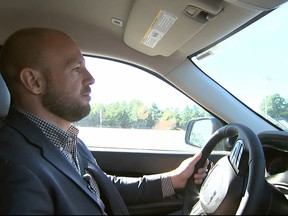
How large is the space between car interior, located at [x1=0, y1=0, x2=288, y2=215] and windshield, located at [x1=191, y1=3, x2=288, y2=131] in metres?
0.06

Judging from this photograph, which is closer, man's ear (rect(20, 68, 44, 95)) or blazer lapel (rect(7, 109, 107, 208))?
blazer lapel (rect(7, 109, 107, 208))

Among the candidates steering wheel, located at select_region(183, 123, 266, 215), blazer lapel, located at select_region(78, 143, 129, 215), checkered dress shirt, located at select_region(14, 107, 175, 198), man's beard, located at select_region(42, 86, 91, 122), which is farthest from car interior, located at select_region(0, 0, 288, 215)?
man's beard, located at select_region(42, 86, 91, 122)

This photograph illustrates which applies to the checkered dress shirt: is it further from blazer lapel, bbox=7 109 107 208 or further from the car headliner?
the car headliner

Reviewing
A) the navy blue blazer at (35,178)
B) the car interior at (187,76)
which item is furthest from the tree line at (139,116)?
the navy blue blazer at (35,178)

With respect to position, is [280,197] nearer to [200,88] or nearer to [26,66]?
[26,66]

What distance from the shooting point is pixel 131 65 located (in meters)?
2.63

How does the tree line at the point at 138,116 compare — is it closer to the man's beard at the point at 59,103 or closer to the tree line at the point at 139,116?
the tree line at the point at 139,116

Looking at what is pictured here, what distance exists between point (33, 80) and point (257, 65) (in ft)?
4.55

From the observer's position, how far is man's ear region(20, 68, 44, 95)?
1296mm

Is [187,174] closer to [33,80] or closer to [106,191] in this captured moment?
[106,191]

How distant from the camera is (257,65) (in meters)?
2.18

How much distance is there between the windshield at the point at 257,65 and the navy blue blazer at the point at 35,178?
48.2 inches

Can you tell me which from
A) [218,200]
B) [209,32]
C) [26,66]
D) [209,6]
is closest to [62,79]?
[26,66]

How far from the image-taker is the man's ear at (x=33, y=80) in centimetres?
130
